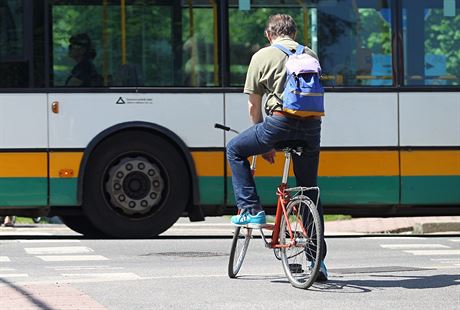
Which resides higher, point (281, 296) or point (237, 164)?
point (237, 164)

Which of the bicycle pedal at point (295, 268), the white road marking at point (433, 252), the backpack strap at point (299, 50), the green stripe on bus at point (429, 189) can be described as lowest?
Result: the white road marking at point (433, 252)

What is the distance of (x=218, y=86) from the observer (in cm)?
1520

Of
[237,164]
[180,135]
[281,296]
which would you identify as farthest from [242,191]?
[180,135]

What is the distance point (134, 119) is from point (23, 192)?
1.34m

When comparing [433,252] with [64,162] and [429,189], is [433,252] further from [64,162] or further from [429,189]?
[64,162]

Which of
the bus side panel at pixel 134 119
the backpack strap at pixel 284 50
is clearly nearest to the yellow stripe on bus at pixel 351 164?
the bus side panel at pixel 134 119

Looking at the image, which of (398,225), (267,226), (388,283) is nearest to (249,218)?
(267,226)

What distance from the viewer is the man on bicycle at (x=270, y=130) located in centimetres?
952

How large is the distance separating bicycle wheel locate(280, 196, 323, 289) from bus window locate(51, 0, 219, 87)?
5.64 meters

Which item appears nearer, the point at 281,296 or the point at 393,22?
the point at 281,296

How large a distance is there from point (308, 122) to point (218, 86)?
5720mm

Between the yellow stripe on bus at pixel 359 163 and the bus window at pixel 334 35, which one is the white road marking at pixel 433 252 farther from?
the bus window at pixel 334 35

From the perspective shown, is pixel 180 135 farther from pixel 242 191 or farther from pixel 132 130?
pixel 242 191

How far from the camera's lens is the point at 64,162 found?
48.7ft
